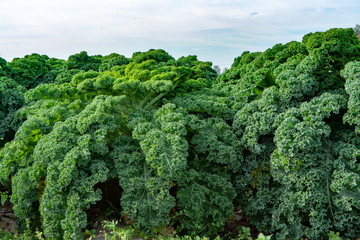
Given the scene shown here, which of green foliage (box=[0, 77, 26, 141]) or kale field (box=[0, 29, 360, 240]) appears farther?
green foliage (box=[0, 77, 26, 141])

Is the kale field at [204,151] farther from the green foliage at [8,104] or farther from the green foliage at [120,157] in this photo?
the green foliage at [8,104]

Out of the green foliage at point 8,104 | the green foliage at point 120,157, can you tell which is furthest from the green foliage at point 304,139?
the green foliage at point 8,104

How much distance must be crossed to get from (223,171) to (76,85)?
2448 millimetres

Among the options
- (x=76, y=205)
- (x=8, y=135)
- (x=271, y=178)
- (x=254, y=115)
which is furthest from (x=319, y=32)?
(x=8, y=135)

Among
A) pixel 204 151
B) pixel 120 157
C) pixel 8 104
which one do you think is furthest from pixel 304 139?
pixel 8 104

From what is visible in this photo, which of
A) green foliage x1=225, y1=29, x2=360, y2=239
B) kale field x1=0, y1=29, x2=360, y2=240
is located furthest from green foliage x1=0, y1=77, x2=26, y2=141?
green foliage x1=225, y1=29, x2=360, y2=239

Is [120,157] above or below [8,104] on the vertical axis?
below

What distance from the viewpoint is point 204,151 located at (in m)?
4.74

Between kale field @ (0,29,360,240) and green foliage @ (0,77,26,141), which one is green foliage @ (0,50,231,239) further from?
green foliage @ (0,77,26,141)

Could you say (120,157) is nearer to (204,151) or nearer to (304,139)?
(204,151)

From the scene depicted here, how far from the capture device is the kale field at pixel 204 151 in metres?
4.40

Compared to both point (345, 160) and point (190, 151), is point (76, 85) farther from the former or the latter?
point (345, 160)

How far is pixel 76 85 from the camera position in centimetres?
557

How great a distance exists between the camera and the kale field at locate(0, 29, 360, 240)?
440 cm
